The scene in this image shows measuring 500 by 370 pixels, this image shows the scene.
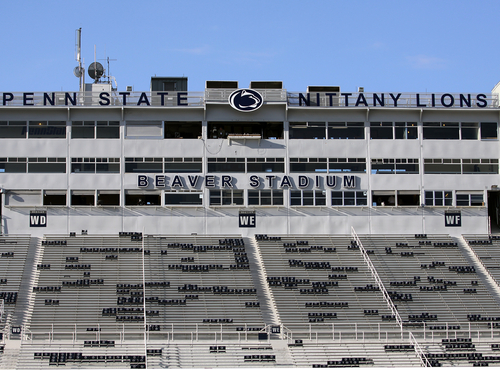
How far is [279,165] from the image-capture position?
57.3 meters

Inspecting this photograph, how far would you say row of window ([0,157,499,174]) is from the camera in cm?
5622

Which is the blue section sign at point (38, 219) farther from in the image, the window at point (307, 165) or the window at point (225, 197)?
the window at point (307, 165)

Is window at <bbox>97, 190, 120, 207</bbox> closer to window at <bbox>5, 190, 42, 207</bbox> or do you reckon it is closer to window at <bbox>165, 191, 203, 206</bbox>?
window at <bbox>165, 191, 203, 206</bbox>

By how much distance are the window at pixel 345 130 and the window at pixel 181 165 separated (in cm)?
1162

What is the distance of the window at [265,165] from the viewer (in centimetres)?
5716

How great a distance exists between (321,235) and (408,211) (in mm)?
7831

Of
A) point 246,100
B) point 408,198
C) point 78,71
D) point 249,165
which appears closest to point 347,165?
point 408,198

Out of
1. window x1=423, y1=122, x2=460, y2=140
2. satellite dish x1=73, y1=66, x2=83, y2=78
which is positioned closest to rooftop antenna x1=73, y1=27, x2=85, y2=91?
satellite dish x1=73, y1=66, x2=83, y2=78

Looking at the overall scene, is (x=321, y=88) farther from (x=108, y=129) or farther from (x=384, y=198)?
(x=108, y=129)

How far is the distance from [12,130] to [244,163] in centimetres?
1943

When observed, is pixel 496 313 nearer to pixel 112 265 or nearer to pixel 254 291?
pixel 254 291

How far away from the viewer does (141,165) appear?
186 ft

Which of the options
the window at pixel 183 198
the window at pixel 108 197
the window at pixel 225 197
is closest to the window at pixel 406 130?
the window at pixel 225 197

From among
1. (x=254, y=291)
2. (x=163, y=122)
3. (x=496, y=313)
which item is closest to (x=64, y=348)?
(x=254, y=291)
